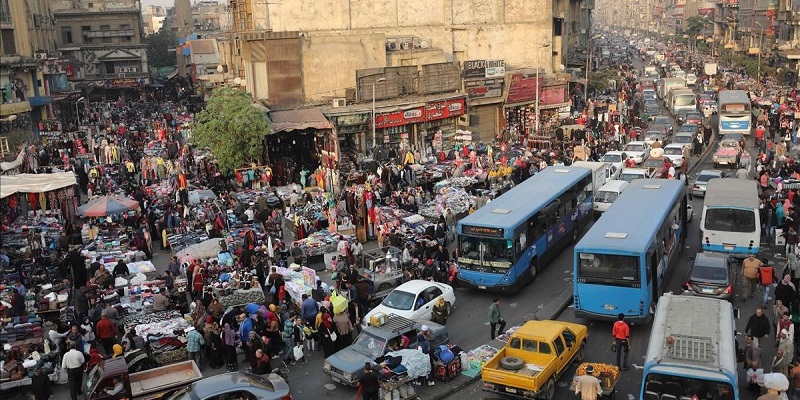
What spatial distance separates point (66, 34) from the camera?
284 feet

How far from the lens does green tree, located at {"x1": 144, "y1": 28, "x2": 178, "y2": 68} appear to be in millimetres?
101188

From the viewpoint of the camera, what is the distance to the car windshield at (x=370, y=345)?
53.4ft

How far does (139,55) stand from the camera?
8544 cm

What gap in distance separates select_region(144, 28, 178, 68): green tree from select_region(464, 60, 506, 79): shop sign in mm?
63982

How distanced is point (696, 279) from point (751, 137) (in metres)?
31.9

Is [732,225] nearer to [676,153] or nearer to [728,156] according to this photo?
[676,153]

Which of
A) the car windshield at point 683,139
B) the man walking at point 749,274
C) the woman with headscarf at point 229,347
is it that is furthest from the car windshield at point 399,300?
the car windshield at point 683,139

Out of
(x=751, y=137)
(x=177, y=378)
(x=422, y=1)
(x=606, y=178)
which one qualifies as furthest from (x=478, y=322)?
(x=422, y=1)

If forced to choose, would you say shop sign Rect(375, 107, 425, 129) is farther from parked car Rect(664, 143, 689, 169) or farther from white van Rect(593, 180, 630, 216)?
white van Rect(593, 180, 630, 216)

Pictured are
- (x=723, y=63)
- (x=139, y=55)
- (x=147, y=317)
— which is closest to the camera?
(x=147, y=317)

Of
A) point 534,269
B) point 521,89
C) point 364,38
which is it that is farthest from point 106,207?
point 521,89

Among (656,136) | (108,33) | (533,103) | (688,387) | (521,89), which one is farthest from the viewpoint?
(108,33)

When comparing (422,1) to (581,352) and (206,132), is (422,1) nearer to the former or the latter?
(206,132)

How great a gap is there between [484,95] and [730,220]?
27.2 m
